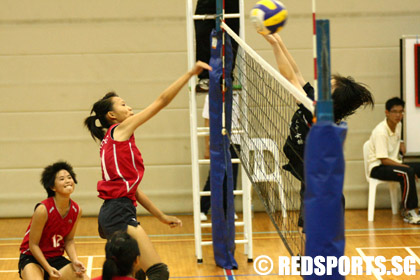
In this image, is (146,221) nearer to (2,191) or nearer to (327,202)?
(2,191)

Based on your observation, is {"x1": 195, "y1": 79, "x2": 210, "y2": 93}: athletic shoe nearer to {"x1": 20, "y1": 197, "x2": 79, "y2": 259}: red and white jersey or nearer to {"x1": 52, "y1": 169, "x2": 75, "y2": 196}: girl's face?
{"x1": 52, "y1": 169, "x2": 75, "y2": 196}: girl's face

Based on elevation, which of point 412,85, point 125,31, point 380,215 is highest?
point 125,31

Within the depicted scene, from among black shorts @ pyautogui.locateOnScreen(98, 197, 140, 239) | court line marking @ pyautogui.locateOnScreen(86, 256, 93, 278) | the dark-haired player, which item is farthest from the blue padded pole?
court line marking @ pyautogui.locateOnScreen(86, 256, 93, 278)

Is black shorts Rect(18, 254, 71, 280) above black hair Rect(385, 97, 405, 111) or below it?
below

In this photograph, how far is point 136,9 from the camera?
7996 mm

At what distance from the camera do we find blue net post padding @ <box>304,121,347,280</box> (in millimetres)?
2594

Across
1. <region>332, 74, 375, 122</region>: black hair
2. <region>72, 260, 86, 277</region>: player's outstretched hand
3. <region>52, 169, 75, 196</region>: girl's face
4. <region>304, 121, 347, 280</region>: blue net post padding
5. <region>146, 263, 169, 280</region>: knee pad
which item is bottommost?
<region>72, 260, 86, 277</region>: player's outstretched hand

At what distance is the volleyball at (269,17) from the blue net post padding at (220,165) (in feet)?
4.68

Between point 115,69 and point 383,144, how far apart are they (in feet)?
11.4

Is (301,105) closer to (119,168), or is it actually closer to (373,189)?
(119,168)

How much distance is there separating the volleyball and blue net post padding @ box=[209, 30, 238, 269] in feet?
4.68

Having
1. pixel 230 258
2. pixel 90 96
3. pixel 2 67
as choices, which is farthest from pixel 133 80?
pixel 230 258

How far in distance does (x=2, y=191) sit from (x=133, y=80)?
2203mm

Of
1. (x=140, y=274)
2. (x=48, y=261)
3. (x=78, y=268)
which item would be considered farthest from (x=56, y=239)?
(x=140, y=274)
